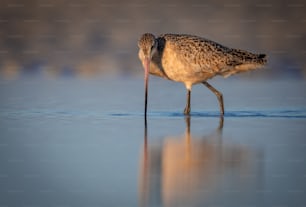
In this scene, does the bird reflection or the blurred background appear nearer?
the bird reflection

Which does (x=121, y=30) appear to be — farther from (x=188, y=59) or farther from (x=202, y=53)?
(x=188, y=59)

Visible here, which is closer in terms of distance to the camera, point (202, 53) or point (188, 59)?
point (188, 59)

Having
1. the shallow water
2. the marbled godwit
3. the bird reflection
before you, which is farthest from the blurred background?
the bird reflection

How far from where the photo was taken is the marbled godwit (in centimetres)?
1091

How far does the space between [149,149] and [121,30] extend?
796 cm

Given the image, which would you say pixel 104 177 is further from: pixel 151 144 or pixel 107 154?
pixel 151 144

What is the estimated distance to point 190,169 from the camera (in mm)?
7516

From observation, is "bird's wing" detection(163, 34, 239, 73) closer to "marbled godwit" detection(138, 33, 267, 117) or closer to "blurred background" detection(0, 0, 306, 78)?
"marbled godwit" detection(138, 33, 267, 117)

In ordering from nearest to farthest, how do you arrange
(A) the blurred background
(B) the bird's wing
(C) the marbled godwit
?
(C) the marbled godwit < (B) the bird's wing < (A) the blurred background

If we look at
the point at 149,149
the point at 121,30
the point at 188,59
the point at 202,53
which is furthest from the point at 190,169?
the point at 121,30

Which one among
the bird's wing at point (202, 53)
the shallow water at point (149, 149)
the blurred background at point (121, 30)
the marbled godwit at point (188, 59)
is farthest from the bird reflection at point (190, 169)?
the blurred background at point (121, 30)

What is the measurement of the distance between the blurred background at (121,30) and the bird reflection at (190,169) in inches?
233

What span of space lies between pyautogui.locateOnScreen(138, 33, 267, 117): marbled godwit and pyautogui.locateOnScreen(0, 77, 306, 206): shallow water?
0.43m

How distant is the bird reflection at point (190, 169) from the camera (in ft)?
21.6
